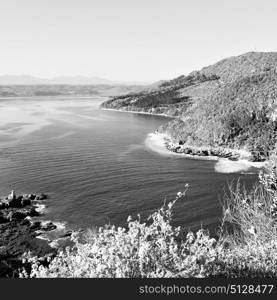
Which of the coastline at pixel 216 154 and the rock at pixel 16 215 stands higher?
the coastline at pixel 216 154

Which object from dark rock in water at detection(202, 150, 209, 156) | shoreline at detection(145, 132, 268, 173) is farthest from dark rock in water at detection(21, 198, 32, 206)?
dark rock in water at detection(202, 150, 209, 156)

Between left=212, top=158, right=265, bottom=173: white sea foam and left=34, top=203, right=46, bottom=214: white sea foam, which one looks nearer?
left=34, top=203, right=46, bottom=214: white sea foam

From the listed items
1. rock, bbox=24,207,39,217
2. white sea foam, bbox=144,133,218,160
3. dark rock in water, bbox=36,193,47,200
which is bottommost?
rock, bbox=24,207,39,217

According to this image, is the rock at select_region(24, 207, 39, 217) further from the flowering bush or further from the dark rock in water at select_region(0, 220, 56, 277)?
the flowering bush

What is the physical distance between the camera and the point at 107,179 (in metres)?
80.9

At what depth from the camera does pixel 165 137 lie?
137 m

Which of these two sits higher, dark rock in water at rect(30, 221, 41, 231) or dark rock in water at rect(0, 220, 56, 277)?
dark rock in water at rect(30, 221, 41, 231)

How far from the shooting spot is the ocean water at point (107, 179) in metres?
62.7

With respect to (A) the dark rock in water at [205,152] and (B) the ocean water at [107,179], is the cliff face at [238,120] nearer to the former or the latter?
(A) the dark rock in water at [205,152]

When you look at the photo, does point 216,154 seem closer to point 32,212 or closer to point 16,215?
point 32,212

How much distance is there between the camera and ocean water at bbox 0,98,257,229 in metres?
62.7

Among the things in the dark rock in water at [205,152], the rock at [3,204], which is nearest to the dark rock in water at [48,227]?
the rock at [3,204]

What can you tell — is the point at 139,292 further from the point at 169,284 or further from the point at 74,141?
the point at 74,141

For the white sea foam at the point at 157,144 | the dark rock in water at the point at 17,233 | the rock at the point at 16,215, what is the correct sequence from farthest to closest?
1. the white sea foam at the point at 157,144
2. the rock at the point at 16,215
3. the dark rock in water at the point at 17,233
